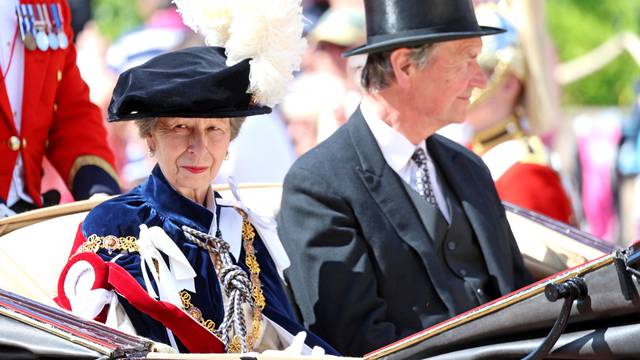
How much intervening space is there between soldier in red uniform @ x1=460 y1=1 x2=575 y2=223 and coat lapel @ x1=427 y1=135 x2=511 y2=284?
118 centimetres

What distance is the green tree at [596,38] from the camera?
1235cm

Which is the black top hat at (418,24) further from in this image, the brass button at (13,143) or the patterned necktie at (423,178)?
the brass button at (13,143)

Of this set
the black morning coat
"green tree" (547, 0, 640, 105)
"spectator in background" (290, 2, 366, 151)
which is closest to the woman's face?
the black morning coat

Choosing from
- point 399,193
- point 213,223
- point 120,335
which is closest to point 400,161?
point 399,193

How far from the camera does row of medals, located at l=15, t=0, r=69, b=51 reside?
170 inches

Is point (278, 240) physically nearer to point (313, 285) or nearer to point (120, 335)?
point (313, 285)

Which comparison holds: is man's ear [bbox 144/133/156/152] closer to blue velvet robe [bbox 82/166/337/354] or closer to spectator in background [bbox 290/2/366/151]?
blue velvet robe [bbox 82/166/337/354]

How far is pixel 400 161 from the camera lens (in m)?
4.54

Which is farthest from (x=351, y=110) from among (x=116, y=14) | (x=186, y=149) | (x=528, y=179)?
(x=116, y=14)

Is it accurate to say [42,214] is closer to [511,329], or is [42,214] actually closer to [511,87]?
[511,329]

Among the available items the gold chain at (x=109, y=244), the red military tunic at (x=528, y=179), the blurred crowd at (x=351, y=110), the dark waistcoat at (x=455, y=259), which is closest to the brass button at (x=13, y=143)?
the gold chain at (x=109, y=244)

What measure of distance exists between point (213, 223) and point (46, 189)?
0.93 m

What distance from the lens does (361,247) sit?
4285 mm

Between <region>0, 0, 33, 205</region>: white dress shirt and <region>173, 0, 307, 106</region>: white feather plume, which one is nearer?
<region>173, 0, 307, 106</region>: white feather plume
